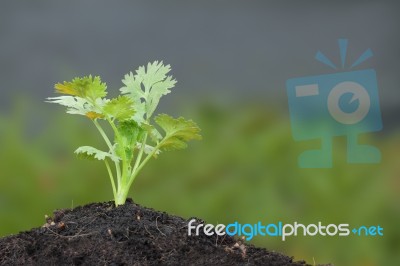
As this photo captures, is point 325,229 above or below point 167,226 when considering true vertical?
above

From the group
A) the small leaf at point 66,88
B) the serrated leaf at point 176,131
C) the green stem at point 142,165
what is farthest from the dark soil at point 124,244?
the small leaf at point 66,88

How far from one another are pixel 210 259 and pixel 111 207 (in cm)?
51

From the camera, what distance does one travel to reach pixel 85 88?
2.59 metres

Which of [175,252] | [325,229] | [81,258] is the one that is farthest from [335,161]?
[81,258]

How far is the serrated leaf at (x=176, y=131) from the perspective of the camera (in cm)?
258

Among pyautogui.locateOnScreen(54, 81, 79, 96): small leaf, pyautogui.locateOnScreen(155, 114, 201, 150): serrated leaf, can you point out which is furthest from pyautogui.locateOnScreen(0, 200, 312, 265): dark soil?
pyautogui.locateOnScreen(54, 81, 79, 96): small leaf

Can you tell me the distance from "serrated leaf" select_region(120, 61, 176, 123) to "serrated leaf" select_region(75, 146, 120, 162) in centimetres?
21

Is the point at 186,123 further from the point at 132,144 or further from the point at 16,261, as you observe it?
the point at 16,261

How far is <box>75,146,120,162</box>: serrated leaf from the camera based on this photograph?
8.45ft

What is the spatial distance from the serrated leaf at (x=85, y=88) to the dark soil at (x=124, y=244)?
455 millimetres

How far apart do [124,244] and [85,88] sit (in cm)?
63

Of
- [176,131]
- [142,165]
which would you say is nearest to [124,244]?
[142,165]

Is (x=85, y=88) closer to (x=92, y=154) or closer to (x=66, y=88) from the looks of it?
(x=66, y=88)

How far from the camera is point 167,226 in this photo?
100.0 inches
